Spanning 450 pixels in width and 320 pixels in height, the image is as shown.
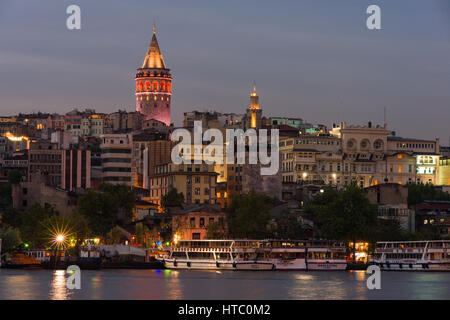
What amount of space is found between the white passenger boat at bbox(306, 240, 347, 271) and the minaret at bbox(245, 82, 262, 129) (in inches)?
3129

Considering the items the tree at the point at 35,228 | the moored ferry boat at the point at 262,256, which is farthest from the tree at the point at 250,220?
the tree at the point at 35,228

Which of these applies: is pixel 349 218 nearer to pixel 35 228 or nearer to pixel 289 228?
pixel 289 228

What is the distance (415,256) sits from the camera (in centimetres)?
10419

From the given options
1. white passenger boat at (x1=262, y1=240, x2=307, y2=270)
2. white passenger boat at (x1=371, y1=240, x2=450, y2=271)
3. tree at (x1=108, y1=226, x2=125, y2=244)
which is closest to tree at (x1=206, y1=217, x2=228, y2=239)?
tree at (x1=108, y1=226, x2=125, y2=244)

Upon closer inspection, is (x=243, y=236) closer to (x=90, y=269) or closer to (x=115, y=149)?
(x=90, y=269)

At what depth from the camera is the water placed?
76.0m

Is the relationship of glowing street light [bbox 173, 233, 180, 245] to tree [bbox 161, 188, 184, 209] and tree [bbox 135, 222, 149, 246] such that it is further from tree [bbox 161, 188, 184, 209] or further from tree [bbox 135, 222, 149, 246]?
tree [bbox 161, 188, 184, 209]

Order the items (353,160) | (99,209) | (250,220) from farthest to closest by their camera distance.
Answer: (353,160) → (99,209) → (250,220)

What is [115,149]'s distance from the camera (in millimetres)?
158500

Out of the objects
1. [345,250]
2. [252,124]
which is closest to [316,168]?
[252,124]

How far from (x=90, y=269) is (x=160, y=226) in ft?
58.4

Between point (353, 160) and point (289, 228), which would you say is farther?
point (353, 160)

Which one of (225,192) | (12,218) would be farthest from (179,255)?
(225,192)

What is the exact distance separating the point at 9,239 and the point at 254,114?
3267 inches
